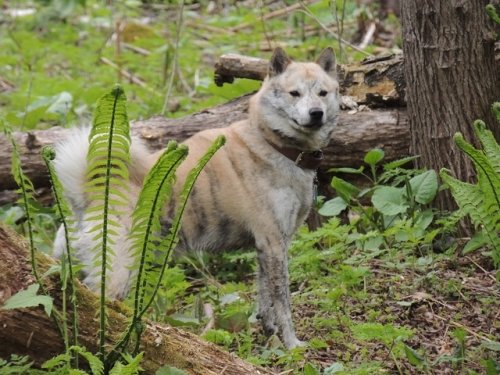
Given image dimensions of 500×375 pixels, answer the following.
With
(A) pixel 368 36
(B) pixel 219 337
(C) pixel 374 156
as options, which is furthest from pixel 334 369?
(A) pixel 368 36

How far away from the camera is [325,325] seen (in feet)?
15.9

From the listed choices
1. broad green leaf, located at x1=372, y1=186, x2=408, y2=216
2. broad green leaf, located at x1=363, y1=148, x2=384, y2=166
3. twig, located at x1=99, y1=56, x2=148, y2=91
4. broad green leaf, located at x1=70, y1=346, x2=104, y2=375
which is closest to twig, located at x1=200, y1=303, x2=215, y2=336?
broad green leaf, located at x1=372, y1=186, x2=408, y2=216

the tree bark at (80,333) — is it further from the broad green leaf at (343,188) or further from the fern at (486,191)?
the broad green leaf at (343,188)

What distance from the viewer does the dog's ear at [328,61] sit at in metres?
5.73

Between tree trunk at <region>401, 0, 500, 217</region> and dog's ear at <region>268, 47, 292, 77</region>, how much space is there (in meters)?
0.82

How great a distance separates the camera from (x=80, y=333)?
318 centimetres

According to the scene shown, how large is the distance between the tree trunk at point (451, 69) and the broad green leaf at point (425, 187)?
0.54 ft

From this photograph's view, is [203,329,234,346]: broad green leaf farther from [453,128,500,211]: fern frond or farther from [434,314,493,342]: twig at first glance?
[453,128,500,211]: fern frond

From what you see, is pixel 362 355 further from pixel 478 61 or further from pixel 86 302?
pixel 478 61

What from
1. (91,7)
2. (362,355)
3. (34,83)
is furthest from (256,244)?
(91,7)

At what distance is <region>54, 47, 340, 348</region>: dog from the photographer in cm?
513

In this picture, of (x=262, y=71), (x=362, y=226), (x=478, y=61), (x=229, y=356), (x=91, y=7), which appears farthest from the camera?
(x=91, y=7)

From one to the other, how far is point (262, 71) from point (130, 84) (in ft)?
13.0

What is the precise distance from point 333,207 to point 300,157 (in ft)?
1.37
